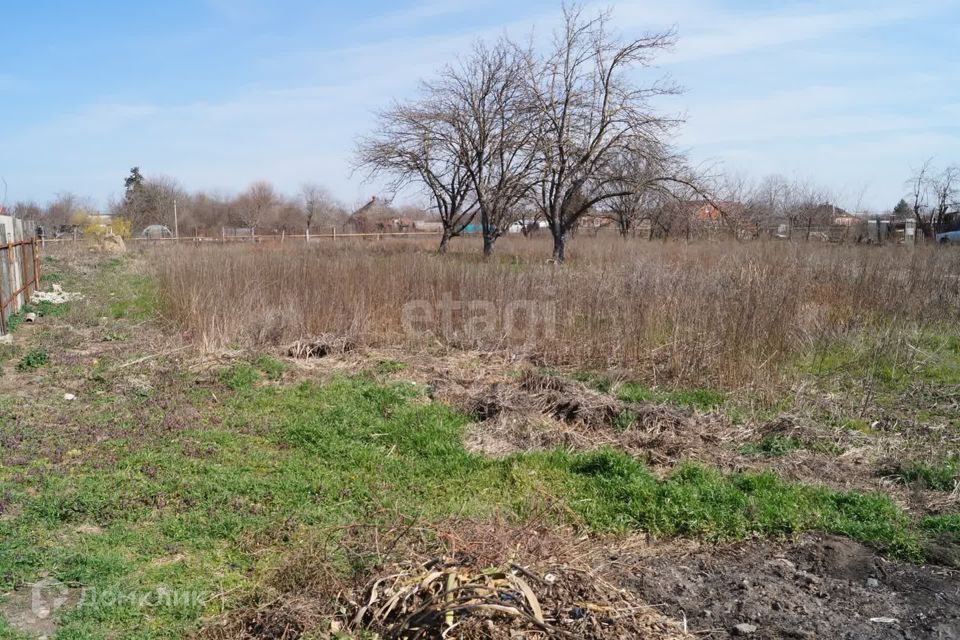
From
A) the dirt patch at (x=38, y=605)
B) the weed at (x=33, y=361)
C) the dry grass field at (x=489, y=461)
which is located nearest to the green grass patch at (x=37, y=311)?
the dry grass field at (x=489, y=461)

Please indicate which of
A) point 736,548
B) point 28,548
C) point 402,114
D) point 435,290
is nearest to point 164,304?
point 435,290

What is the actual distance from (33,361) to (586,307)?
6.63m

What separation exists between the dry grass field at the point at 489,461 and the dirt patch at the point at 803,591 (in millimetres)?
16

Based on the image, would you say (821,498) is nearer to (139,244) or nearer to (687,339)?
(687,339)

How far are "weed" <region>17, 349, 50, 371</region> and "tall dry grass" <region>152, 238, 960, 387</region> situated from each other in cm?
166

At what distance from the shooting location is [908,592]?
3.17 m

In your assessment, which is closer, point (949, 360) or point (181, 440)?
point (181, 440)

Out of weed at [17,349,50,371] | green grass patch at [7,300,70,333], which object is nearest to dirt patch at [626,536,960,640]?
weed at [17,349,50,371]

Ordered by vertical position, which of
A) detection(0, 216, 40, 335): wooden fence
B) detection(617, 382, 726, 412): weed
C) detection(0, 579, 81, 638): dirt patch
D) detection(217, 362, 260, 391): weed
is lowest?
detection(0, 579, 81, 638): dirt patch

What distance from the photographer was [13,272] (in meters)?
10.7

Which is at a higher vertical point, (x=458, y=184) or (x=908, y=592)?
(x=458, y=184)

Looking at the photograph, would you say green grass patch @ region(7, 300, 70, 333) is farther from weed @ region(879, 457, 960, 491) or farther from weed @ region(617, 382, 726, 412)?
weed @ region(879, 457, 960, 491)

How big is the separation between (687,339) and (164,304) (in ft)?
26.9

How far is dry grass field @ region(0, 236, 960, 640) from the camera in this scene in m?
2.85
